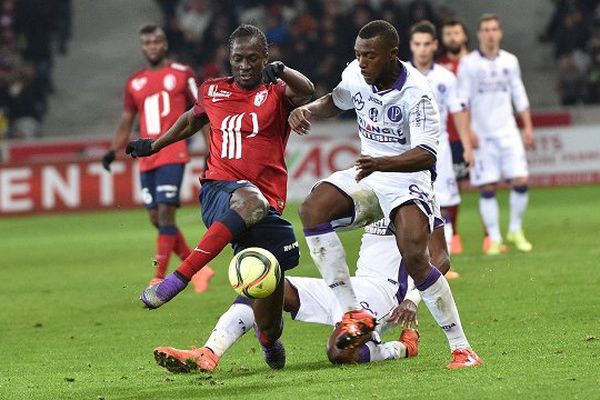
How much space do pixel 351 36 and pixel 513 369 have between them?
18.3 meters

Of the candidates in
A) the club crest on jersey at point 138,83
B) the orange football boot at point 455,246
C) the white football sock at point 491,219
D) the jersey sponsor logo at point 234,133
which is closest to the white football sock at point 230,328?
the jersey sponsor logo at point 234,133

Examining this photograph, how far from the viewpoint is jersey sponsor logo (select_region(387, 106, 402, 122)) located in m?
7.47

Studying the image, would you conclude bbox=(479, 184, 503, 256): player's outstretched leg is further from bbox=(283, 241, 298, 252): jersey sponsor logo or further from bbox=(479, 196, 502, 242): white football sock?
bbox=(283, 241, 298, 252): jersey sponsor logo

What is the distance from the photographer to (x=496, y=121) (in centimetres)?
1483

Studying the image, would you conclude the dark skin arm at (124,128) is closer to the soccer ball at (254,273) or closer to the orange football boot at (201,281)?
the orange football boot at (201,281)

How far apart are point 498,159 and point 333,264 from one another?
25.1 feet

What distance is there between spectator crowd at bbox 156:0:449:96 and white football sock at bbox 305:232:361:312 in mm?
16797

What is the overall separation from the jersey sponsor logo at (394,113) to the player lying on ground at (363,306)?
3.05ft

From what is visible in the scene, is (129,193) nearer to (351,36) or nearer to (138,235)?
(138,235)

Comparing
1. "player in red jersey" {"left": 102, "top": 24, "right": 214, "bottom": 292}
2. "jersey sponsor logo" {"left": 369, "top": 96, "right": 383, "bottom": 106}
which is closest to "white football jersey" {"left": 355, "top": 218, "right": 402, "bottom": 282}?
"jersey sponsor logo" {"left": 369, "top": 96, "right": 383, "bottom": 106}

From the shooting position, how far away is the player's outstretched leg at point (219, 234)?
7.10 m

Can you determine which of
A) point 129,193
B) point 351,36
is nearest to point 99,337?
point 129,193

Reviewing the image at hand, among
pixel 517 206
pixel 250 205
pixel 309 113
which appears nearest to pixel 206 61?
pixel 517 206

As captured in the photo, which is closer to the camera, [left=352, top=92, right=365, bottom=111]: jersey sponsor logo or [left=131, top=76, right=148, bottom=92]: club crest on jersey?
[left=352, top=92, right=365, bottom=111]: jersey sponsor logo
